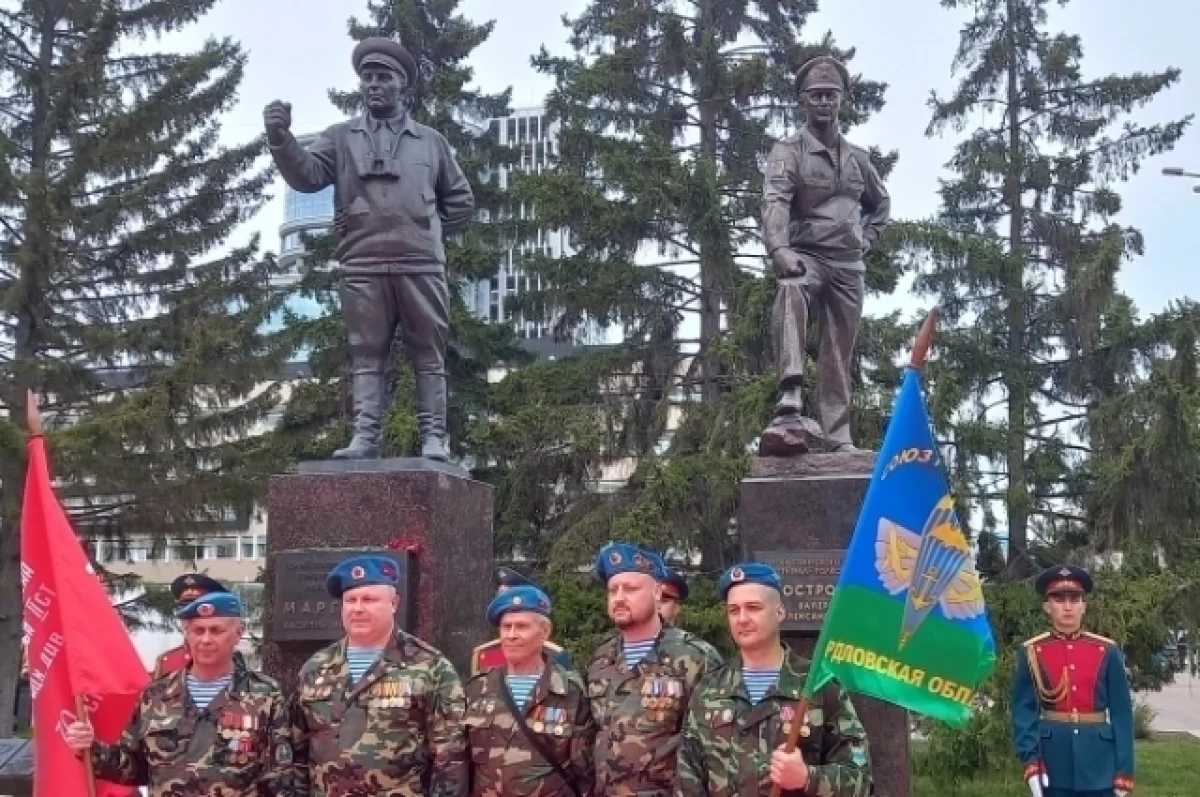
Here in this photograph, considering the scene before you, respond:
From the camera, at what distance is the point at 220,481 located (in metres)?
16.9

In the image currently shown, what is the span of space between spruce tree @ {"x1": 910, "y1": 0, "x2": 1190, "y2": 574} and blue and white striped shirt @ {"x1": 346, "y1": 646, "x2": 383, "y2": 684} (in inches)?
481

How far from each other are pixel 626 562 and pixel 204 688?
1448 millimetres

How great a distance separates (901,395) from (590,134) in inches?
570

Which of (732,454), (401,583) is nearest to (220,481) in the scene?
(732,454)

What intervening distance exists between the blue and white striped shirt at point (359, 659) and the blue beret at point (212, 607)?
1.32 ft

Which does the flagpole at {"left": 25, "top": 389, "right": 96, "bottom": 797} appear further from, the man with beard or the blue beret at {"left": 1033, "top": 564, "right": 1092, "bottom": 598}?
the blue beret at {"left": 1033, "top": 564, "right": 1092, "bottom": 598}

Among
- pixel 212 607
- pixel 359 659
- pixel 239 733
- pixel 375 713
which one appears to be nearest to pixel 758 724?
pixel 375 713

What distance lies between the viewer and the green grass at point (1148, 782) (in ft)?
35.7

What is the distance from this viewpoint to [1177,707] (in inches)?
907

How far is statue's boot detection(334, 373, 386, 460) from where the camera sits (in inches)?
259

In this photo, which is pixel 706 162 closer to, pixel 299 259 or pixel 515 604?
pixel 299 259

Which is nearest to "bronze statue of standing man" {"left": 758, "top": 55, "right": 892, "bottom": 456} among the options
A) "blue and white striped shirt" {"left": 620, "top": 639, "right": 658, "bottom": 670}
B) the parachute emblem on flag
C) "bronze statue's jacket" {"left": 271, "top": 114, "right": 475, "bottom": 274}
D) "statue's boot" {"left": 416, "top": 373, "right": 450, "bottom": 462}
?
"statue's boot" {"left": 416, "top": 373, "right": 450, "bottom": 462}

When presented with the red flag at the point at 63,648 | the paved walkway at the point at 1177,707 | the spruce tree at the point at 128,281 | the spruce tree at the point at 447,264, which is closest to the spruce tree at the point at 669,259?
the spruce tree at the point at 447,264

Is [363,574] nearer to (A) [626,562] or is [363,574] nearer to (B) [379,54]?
(A) [626,562]
